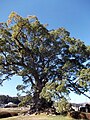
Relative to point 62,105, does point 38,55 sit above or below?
above

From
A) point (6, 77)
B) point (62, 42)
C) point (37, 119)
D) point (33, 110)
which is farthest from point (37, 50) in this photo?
point (37, 119)

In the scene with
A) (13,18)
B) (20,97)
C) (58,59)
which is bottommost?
(20,97)

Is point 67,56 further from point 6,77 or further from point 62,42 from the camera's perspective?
point 6,77

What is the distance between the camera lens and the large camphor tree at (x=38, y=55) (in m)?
37.6

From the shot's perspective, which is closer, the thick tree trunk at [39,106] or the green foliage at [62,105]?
the green foliage at [62,105]

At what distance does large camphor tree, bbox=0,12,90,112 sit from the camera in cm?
3759

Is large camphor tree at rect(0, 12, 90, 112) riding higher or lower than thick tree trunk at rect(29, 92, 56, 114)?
higher

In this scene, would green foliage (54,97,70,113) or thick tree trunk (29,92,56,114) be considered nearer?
green foliage (54,97,70,113)

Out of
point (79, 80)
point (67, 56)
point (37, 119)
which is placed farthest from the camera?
point (67, 56)

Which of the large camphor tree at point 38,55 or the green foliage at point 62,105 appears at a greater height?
the large camphor tree at point 38,55

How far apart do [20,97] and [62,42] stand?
1240 cm

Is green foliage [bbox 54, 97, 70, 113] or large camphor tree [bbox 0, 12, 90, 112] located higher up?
large camphor tree [bbox 0, 12, 90, 112]

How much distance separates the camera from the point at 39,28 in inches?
1489

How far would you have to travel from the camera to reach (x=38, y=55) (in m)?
39.6
